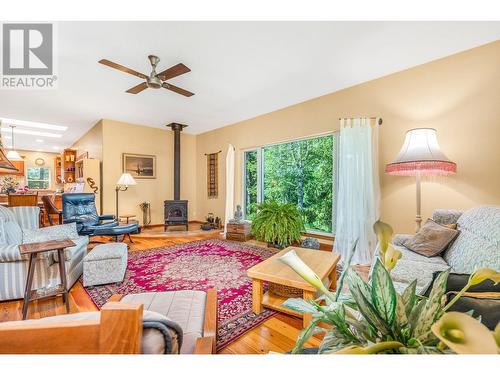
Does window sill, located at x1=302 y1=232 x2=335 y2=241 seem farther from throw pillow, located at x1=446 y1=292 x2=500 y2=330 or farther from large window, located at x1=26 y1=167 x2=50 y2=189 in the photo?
large window, located at x1=26 y1=167 x2=50 y2=189

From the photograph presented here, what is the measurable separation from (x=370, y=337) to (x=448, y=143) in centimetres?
322

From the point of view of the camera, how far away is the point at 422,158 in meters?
2.31

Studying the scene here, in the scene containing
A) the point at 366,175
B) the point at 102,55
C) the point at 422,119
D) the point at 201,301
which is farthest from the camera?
the point at 366,175

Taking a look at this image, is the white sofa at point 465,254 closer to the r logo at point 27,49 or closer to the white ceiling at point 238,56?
the white ceiling at point 238,56

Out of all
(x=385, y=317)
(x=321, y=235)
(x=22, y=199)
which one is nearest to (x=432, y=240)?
(x=321, y=235)

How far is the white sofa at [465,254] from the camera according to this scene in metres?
1.60

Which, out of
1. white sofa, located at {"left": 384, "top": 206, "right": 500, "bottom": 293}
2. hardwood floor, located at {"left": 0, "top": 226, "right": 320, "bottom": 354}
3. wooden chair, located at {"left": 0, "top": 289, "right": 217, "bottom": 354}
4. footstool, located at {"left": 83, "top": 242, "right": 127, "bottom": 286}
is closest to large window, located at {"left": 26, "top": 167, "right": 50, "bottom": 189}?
hardwood floor, located at {"left": 0, "top": 226, "right": 320, "bottom": 354}

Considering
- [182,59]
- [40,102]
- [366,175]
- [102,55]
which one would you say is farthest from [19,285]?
[366,175]

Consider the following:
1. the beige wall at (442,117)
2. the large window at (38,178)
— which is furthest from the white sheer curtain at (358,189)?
the large window at (38,178)

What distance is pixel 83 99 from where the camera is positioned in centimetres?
391

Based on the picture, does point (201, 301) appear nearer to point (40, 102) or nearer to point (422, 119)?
point (422, 119)

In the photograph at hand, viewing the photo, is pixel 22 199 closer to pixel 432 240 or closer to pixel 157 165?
pixel 157 165

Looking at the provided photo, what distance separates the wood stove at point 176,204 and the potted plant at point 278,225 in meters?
2.33
